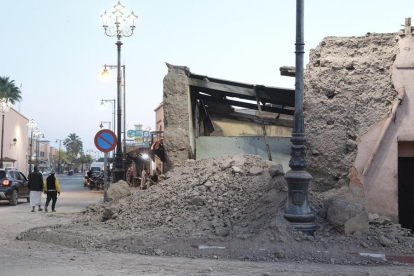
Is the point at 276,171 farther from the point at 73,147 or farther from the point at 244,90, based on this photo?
the point at 73,147

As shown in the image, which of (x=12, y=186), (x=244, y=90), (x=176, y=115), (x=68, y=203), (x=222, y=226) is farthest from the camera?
(x=68, y=203)

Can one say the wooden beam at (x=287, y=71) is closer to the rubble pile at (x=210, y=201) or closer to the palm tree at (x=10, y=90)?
the rubble pile at (x=210, y=201)

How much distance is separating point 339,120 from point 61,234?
6207 mm

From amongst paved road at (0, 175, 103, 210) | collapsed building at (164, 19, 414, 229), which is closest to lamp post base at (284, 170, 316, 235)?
collapsed building at (164, 19, 414, 229)

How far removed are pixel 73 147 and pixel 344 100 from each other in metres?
159

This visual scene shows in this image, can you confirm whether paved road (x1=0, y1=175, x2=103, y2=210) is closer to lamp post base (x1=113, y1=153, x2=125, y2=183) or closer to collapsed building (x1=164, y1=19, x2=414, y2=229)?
lamp post base (x1=113, y1=153, x2=125, y2=183)

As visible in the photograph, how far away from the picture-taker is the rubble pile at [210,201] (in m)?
9.95

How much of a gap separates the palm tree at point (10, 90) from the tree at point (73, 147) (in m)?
85.9

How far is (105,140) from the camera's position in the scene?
16.3m

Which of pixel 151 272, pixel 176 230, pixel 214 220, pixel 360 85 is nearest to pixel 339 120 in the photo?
pixel 360 85

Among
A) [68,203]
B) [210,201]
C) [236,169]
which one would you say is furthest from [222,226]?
[68,203]

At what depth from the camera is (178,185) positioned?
12445 mm

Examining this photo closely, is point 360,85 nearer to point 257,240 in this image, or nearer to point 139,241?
point 257,240

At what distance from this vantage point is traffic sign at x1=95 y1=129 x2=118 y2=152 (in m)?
16.1
